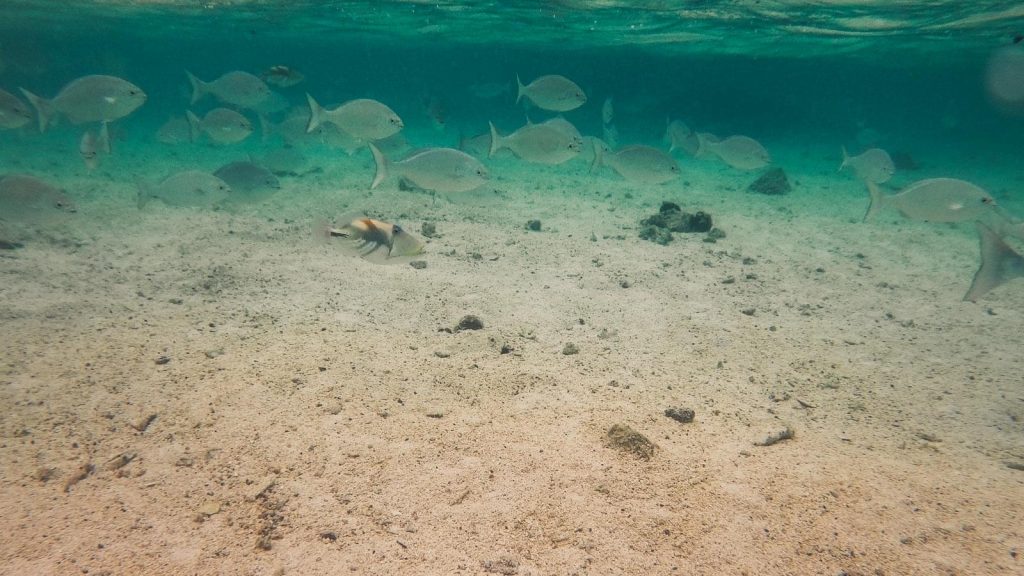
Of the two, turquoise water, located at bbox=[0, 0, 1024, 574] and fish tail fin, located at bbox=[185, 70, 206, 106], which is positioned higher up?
fish tail fin, located at bbox=[185, 70, 206, 106]

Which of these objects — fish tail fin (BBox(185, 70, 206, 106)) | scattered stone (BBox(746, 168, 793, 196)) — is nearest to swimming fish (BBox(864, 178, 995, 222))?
scattered stone (BBox(746, 168, 793, 196))

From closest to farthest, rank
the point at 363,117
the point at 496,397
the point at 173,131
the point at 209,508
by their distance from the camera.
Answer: the point at 209,508 < the point at 496,397 < the point at 363,117 < the point at 173,131

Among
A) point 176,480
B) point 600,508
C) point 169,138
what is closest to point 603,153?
point 600,508

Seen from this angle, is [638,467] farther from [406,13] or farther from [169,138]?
[406,13]

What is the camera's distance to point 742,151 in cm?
948

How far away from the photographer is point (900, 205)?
21.0 feet

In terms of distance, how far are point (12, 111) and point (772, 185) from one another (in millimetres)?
19293

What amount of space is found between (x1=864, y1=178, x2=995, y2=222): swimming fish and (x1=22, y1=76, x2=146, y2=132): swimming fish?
35.2 ft

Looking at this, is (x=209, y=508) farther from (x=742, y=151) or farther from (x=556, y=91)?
(x=742, y=151)

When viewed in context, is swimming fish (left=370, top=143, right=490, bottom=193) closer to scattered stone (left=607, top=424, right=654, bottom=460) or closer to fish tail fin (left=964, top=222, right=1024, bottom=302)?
scattered stone (left=607, top=424, right=654, bottom=460)

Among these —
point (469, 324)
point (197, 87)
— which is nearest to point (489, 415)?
→ point (469, 324)

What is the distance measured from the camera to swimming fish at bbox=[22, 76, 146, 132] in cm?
679

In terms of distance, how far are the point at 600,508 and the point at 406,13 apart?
30188mm

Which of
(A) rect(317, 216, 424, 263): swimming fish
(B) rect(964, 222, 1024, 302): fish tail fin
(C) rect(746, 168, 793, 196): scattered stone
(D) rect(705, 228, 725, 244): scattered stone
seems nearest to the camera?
(A) rect(317, 216, 424, 263): swimming fish
